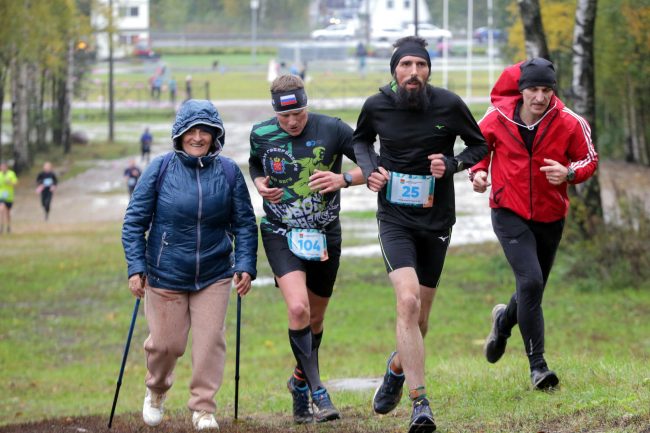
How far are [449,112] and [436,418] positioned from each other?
2.05 meters

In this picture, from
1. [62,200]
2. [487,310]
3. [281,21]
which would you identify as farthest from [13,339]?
[281,21]

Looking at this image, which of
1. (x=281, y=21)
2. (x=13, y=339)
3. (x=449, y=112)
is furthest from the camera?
(x=281, y=21)

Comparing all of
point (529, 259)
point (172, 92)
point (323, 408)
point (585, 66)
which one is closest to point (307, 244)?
point (323, 408)

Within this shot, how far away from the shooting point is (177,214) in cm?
848

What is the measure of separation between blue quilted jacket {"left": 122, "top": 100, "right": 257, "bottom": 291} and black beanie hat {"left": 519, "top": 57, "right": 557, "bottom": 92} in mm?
2026

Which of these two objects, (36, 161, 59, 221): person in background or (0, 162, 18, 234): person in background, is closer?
(0, 162, 18, 234): person in background

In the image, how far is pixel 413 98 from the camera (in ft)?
27.1

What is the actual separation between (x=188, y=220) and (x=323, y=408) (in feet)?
5.12

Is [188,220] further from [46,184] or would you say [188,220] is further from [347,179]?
[46,184]

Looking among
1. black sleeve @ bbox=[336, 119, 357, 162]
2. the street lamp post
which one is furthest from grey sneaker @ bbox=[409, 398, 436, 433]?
the street lamp post

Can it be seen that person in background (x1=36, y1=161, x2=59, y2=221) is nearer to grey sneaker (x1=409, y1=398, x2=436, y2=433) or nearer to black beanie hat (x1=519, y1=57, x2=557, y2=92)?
black beanie hat (x1=519, y1=57, x2=557, y2=92)

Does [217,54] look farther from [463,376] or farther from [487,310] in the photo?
[463,376]

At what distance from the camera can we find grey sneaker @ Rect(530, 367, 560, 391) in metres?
8.82

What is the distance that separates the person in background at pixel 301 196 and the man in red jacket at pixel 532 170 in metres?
1.02
